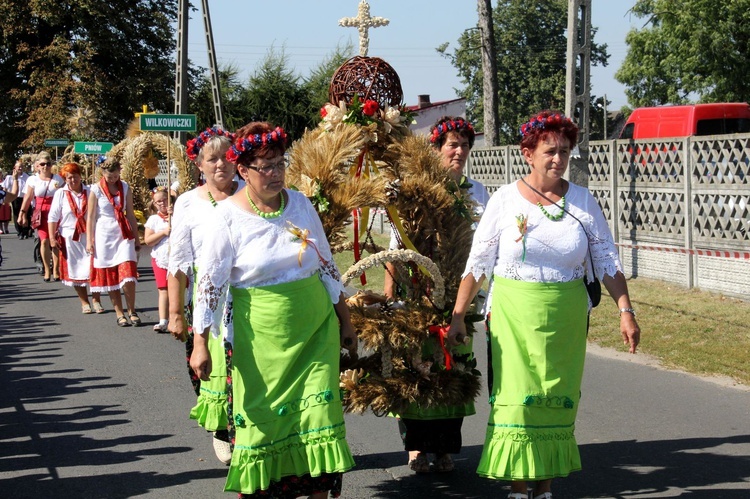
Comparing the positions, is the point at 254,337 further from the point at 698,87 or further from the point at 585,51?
the point at 698,87

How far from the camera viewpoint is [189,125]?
14766 mm

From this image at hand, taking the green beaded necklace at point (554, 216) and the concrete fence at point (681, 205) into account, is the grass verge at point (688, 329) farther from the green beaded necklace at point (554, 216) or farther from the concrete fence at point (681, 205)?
the green beaded necklace at point (554, 216)

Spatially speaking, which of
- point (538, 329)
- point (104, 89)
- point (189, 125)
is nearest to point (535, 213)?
point (538, 329)

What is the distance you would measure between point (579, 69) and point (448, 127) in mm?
7844

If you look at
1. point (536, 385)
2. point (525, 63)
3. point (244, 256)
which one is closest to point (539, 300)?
point (536, 385)

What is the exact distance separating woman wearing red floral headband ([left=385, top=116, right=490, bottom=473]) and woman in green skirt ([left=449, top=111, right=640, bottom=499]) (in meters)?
0.71

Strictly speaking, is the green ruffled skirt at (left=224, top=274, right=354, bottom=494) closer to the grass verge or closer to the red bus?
the grass verge

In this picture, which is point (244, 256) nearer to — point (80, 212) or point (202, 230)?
point (202, 230)

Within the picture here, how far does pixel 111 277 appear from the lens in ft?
40.0

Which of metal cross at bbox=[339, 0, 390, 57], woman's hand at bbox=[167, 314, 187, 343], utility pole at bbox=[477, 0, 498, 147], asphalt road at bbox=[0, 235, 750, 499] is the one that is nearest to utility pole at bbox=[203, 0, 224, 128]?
utility pole at bbox=[477, 0, 498, 147]

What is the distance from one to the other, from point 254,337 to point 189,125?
34.7 feet

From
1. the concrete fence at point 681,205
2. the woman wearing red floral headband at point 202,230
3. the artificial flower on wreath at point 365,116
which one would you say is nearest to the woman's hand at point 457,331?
the artificial flower on wreath at point 365,116

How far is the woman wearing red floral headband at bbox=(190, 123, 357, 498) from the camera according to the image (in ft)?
15.1

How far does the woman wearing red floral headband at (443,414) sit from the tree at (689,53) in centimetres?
2713
